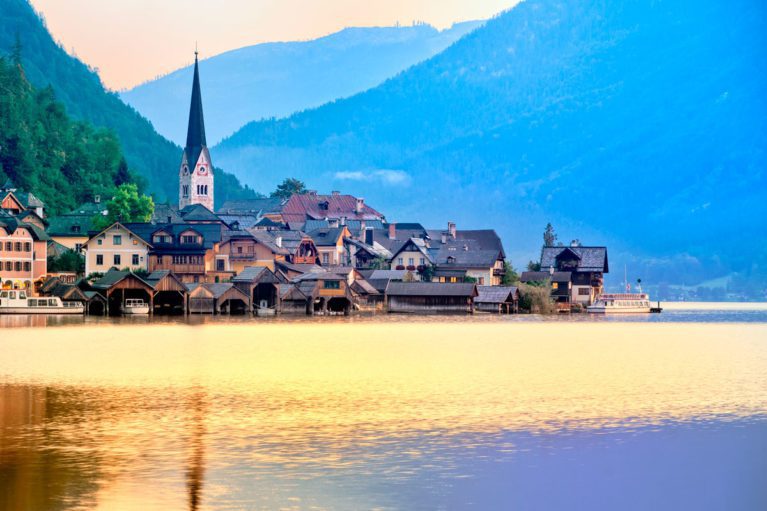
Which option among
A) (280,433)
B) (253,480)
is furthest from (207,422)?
(253,480)

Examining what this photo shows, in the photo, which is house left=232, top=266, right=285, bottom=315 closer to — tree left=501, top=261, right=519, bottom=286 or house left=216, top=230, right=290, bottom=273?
house left=216, top=230, right=290, bottom=273

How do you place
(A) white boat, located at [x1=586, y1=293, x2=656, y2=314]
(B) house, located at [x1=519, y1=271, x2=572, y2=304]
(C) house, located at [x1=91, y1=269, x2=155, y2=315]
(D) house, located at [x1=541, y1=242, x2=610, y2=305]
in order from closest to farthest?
(C) house, located at [x1=91, y1=269, x2=155, y2=315] < (B) house, located at [x1=519, y1=271, x2=572, y2=304] < (A) white boat, located at [x1=586, y1=293, x2=656, y2=314] < (D) house, located at [x1=541, y1=242, x2=610, y2=305]

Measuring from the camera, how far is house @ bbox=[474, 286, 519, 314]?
13850 centimetres

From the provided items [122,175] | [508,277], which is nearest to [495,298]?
[508,277]

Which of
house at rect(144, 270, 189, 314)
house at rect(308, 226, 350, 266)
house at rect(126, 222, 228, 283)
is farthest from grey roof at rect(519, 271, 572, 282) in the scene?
house at rect(144, 270, 189, 314)

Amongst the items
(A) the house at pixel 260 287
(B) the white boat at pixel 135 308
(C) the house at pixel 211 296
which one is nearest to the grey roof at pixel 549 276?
(A) the house at pixel 260 287

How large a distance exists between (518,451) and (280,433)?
8002 millimetres

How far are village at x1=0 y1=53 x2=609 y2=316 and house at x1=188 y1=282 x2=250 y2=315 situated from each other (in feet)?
0.39

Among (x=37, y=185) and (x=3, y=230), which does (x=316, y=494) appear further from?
(x=37, y=185)

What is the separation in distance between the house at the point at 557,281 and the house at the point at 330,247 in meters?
28.1

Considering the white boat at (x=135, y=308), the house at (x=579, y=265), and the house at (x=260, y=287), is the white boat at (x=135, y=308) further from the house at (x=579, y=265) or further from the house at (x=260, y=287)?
the house at (x=579, y=265)

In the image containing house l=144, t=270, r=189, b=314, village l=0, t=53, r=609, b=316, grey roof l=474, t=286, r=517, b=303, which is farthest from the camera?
grey roof l=474, t=286, r=517, b=303

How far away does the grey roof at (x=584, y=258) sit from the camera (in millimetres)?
156750

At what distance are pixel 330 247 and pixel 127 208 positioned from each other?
104 feet
